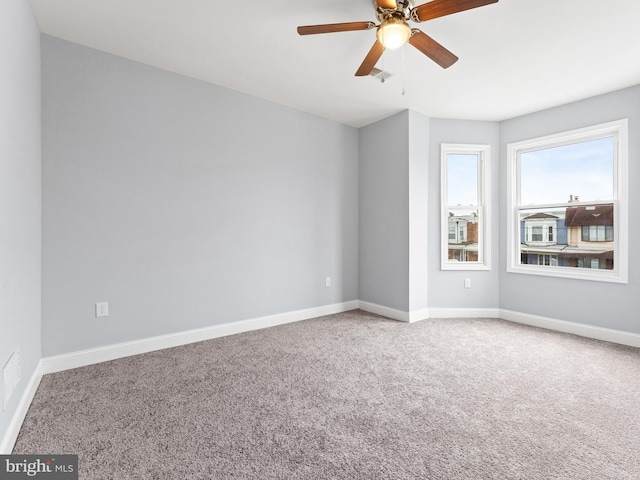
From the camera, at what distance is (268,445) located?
1648 millimetres

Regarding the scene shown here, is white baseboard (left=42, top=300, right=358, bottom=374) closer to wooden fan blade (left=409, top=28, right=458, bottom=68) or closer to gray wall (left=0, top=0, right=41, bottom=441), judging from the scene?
gray wall (left=0, top=0, right=41, bottom=441)

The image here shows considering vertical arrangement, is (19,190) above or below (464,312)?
above

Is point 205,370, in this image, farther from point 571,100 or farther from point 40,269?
point 571,100

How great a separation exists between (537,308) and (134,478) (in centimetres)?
431

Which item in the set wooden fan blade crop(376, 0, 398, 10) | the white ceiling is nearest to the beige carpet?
wooden fan blade crop(376, 0, 398, 10)

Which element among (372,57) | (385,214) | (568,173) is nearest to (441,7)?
(372,57)

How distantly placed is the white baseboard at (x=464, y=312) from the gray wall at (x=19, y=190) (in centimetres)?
400

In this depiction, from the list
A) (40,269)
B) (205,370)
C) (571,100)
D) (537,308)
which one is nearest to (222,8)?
(40,269)

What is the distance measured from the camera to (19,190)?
71.9 inches

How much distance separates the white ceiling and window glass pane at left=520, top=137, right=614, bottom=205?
1.88 feet

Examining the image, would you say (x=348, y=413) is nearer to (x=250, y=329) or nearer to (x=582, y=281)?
(x=250, y=329)

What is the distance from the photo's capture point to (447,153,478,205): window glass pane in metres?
4.28

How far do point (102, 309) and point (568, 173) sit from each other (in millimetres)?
5105

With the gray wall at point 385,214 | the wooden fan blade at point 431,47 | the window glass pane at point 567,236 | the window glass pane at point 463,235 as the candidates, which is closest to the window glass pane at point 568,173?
the window glass pane at point 567,236
